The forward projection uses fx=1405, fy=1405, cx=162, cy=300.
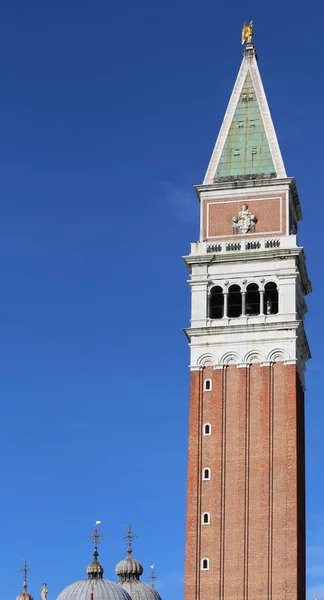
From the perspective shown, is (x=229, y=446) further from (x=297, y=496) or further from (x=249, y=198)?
(x=249, y=198)

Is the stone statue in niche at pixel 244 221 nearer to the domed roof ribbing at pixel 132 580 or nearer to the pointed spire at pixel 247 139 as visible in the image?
the pointed spire at pixel 247 139

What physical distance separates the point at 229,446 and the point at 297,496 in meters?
5.02

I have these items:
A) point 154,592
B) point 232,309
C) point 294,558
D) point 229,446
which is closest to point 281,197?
point 232,309

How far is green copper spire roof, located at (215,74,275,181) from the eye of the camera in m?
89.4

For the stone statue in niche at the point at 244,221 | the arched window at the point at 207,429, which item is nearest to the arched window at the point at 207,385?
the arched window at the point at 207,429

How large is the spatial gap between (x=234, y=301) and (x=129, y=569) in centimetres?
3592

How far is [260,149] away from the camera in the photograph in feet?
294

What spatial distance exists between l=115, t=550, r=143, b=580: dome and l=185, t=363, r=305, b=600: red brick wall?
3354 cm

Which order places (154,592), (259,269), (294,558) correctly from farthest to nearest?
(154,592) → (259,269) → (294,558)

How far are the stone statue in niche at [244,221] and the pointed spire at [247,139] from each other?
2485 mm

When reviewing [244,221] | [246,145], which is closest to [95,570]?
[244,221]

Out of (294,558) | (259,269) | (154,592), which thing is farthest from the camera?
(154,592)

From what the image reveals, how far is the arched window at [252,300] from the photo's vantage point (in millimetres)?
85875

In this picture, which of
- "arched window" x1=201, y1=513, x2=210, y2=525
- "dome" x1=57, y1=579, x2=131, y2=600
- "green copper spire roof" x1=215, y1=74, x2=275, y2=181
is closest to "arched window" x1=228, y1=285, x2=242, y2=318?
"green copper spire roof" x1=215, y1=74, x2=275, y2=181
